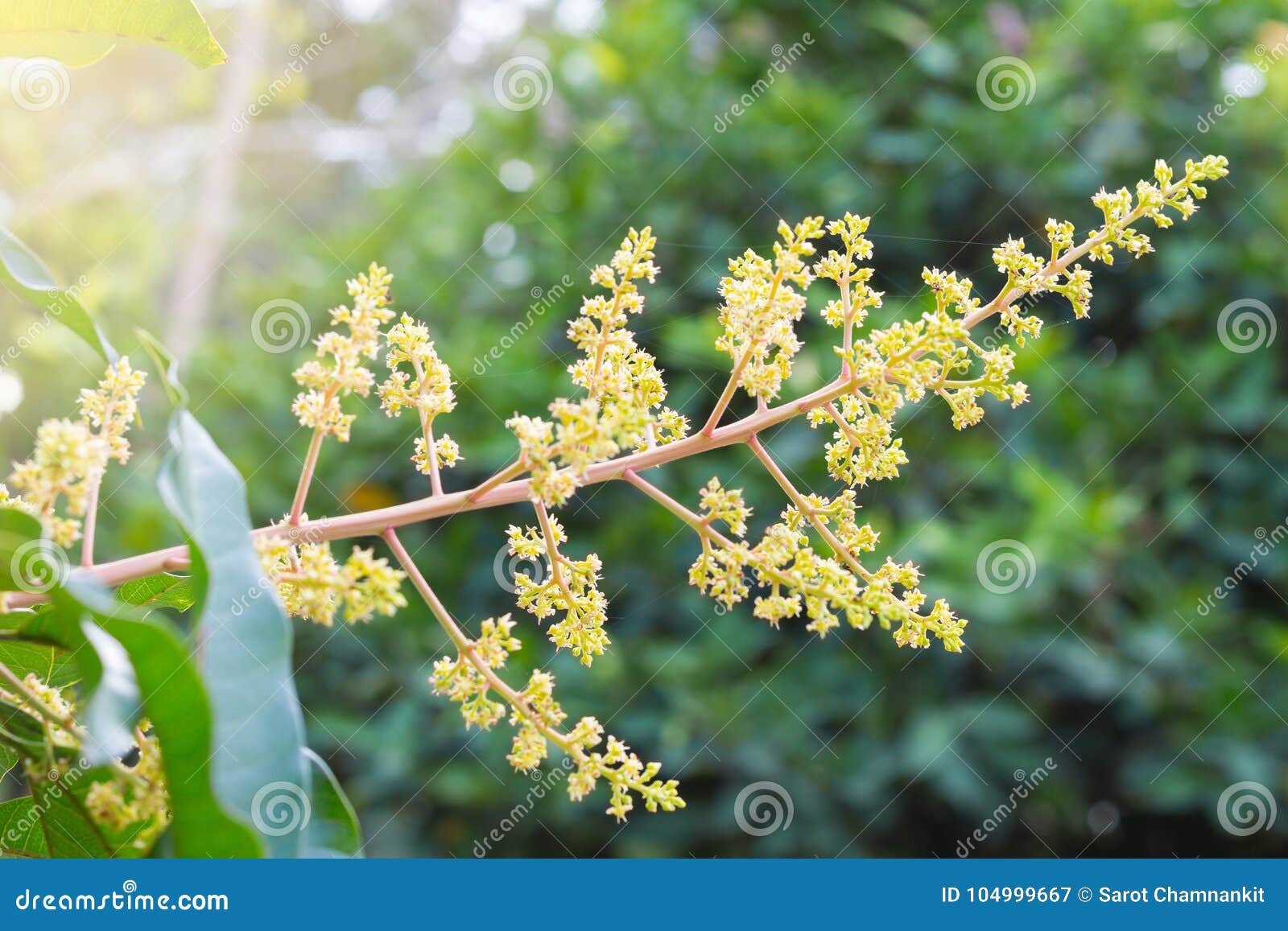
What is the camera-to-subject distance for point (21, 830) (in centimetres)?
118

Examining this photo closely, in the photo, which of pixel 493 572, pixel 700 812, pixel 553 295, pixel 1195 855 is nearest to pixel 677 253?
pixel 553 295

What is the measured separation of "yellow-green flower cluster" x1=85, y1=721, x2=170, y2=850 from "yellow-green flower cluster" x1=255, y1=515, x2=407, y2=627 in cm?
16

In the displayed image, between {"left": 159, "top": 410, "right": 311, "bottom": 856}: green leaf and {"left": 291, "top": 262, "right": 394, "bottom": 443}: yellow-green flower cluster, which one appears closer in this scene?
{"left": 159, "top": 410, "right": 311, "bottom": 856}: green leaf

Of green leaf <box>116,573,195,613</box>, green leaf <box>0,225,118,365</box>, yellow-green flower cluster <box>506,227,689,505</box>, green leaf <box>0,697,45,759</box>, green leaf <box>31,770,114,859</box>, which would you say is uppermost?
green leaf <box>0,225,118,365</box>

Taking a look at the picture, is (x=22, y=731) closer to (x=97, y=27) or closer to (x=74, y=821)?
(x=74, y=821)

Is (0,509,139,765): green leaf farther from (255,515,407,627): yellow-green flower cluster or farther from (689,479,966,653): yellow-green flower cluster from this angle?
(689,479,966,653): yellow-green flower cluster

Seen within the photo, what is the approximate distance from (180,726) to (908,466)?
9.09 feet

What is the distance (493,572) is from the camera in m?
3.64

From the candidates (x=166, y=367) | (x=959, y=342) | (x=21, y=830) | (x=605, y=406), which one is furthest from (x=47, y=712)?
(x=959, y=342)

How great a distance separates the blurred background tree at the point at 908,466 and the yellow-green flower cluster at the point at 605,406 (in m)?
2.07

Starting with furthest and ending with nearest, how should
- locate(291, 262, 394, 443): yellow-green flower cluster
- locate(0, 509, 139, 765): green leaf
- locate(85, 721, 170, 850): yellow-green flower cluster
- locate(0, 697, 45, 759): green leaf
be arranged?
locate(291, 262, 394, 443): yellow-green flower cluster < locate(0, 697, 45, 759): green leaf < locate(85, 721, 170, 850): yellow-green flower cluster < locate(0, 509, 139, 765): green leaf

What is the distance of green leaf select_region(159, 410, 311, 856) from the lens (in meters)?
0.73

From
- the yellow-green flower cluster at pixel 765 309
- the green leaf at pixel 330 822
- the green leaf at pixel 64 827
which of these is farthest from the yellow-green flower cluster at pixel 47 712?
the yellow-green flower cluster at pixel 765 309

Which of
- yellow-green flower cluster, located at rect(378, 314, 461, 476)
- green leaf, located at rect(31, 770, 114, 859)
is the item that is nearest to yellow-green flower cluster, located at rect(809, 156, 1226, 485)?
yellow-green flower cluster, located at rect(378, 314, 461, 476)
